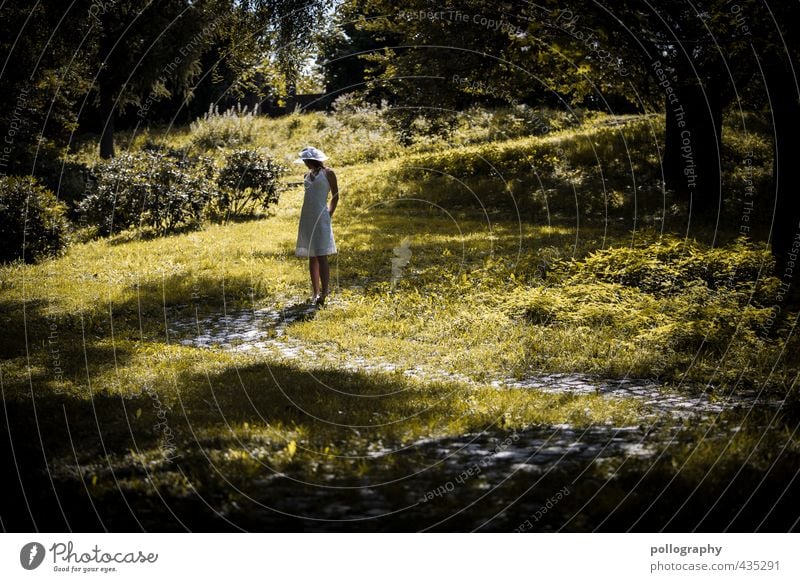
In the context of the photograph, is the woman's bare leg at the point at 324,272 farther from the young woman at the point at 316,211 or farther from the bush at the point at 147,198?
the bush at the point at 147,198

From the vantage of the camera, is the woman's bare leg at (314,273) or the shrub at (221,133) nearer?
the woman's bare leg at (314,273)

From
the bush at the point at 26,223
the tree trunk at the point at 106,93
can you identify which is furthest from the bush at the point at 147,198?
the tree trunk at the point at 106,93

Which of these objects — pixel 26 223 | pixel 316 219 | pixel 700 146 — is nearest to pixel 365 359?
pixel 316 219

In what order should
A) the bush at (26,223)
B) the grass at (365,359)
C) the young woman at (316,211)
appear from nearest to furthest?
the grass at (365,359) < the young woman at (316,211) < the bush at (26,223)

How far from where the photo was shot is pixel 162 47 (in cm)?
3055

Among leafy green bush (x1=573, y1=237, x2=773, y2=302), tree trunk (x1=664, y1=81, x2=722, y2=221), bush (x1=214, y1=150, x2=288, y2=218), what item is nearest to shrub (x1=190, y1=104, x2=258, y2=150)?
bush (x1=214, y1=150, x2=288, y2=218)

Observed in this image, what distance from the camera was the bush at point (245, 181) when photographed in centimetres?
2206

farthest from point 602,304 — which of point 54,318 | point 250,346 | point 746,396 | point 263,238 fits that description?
point 263,238

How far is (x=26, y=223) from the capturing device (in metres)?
16.0

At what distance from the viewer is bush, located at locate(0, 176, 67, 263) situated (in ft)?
52.4

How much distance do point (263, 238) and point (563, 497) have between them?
49.1ft

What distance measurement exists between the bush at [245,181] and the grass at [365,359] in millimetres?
3019

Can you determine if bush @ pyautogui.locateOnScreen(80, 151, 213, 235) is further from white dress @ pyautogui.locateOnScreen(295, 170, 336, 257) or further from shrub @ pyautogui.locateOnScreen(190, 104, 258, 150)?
shrub @ pyautogui.locateOnScreen(190, 104, 258, 150)

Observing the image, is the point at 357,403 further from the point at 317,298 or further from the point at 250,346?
the point at 317,298
